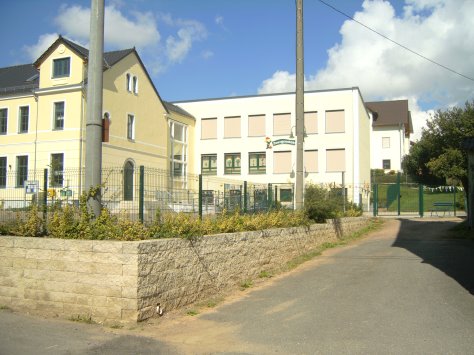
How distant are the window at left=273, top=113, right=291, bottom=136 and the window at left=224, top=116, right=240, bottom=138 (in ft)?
12.6

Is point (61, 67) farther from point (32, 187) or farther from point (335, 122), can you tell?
point (32, 187)

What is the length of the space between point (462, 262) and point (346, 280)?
360 centimetres

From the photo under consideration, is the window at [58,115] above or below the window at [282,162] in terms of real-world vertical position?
above

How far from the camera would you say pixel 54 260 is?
7.52 m

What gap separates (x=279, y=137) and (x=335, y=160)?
581cm

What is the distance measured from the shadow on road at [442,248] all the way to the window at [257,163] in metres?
25.0

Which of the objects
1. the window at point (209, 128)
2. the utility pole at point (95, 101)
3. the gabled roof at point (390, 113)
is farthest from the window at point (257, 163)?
the utility pole at point (95, 101)

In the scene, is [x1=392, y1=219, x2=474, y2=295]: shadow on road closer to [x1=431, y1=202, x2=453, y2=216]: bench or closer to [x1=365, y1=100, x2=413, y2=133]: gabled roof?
[x1=431, y1=202, x2=453, y2=216]: bench

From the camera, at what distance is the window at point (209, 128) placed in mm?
49219

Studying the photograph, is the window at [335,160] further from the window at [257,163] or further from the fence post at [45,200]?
the fence post at [45,200]

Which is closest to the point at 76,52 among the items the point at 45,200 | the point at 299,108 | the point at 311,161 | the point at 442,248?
the point at 299,108

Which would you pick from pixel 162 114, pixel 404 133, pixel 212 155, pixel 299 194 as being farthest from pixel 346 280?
pixel 404 133

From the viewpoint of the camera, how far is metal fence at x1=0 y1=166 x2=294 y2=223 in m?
8.53

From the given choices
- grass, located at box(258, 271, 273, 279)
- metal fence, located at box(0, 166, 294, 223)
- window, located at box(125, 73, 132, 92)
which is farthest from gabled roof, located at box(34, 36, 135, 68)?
grass, located at box(258, 271, 273, 279)
